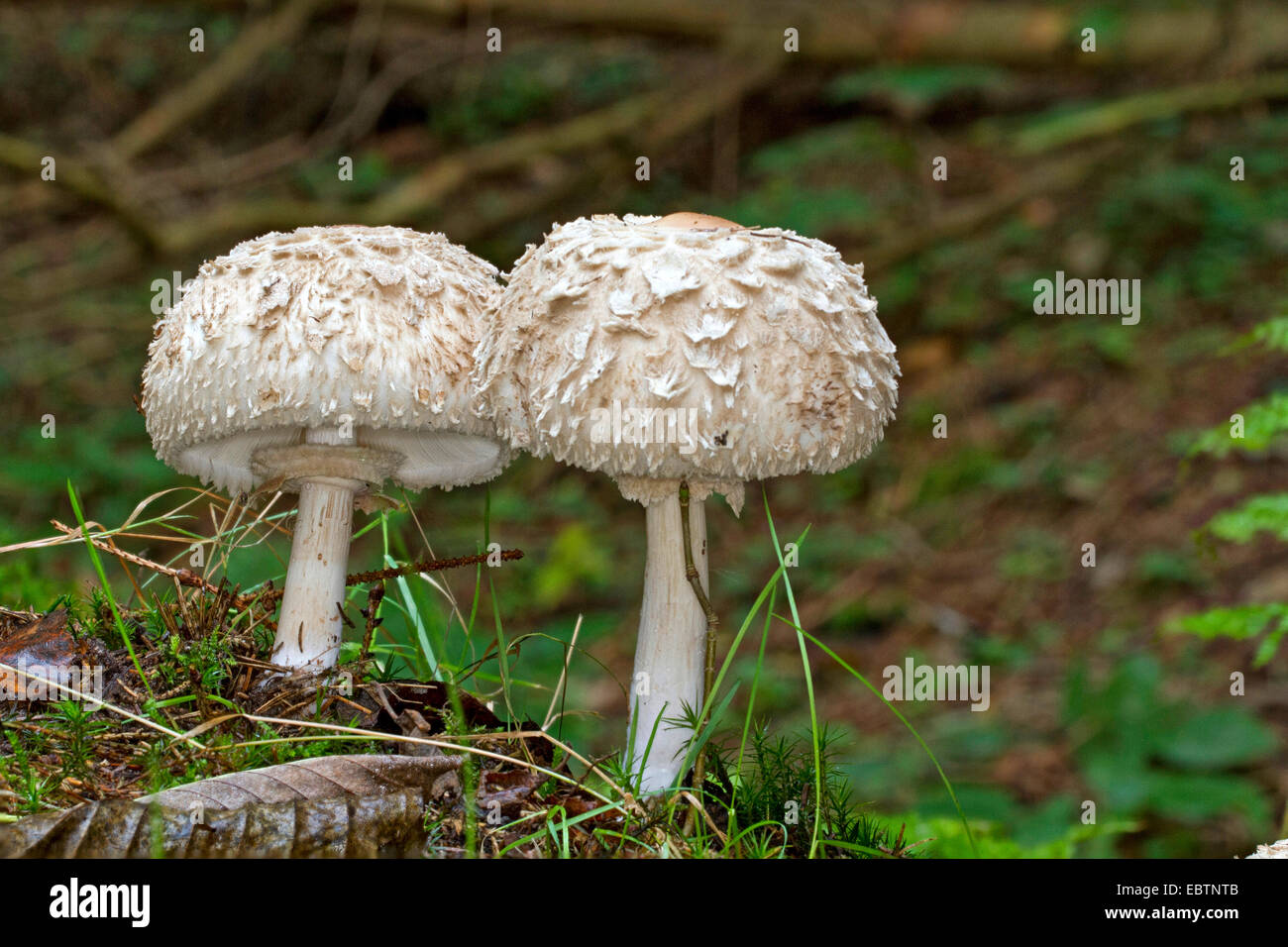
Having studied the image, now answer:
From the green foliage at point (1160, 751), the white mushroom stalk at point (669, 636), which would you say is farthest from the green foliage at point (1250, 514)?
the green foliage at point (1160, 751)

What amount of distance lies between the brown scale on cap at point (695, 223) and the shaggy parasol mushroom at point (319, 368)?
686mm

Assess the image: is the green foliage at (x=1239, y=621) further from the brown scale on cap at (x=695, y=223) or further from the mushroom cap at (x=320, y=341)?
the mushroom cap at (x=320, y=341)

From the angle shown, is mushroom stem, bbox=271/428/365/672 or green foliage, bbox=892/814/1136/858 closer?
mushroom stem, bbox=271/428/365/672

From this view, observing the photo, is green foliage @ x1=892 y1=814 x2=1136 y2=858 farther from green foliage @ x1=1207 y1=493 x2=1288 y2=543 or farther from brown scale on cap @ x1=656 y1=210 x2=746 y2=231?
brown scale on cap @ x1=656 y1=210 x2=746 y2=231

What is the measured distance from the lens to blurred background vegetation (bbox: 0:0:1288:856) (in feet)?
24.2

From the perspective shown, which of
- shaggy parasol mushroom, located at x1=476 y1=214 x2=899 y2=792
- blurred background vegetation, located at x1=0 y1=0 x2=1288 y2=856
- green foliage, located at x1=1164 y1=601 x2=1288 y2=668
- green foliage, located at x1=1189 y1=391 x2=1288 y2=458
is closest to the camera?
shaggy parasol mushroom, located at x1=476 y1=214 x2=899 y2=792

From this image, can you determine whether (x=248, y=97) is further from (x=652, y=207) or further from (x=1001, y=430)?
(x=1001, y=430)

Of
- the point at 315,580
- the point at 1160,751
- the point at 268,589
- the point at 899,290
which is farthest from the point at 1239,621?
the point at 899,290

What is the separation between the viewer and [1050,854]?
4.53 metres

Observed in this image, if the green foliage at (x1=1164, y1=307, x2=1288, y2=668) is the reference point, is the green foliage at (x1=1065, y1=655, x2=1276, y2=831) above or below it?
below

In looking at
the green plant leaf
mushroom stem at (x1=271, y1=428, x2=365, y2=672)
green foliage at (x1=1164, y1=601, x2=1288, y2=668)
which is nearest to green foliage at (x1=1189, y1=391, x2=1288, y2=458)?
green foliage at (x1=1164, y1=601, x2=1288, y2=668)

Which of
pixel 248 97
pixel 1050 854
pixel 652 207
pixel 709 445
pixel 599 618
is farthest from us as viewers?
pixel 248 97

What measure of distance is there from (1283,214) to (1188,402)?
236 cm

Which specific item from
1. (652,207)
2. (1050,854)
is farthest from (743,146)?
(1050,854)
